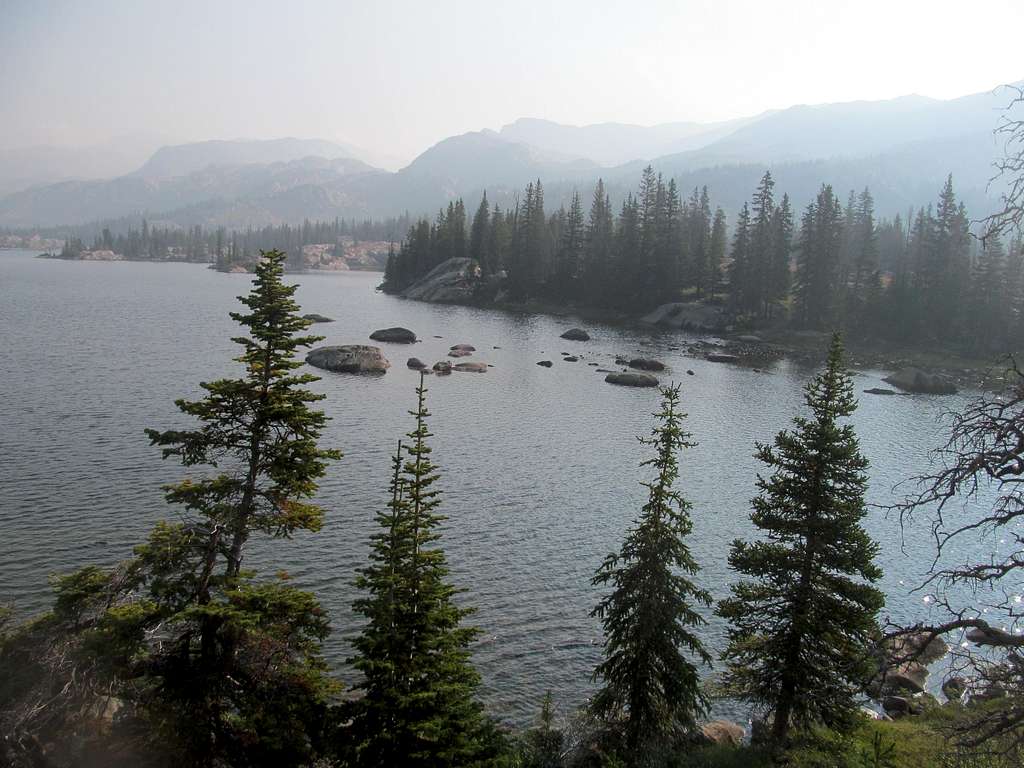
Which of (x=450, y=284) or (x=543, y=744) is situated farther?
(x=450, y=284)

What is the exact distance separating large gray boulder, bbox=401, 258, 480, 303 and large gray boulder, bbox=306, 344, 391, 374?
79.6 m

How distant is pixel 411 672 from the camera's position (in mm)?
15930

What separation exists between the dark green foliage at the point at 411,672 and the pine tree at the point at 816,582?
9.25m

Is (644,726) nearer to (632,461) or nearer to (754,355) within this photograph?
(632,461)

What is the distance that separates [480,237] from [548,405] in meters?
112

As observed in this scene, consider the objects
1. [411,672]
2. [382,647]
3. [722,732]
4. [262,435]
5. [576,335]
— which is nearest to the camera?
[411,672]

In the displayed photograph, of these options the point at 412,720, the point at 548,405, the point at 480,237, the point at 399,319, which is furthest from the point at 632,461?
the point at 480,237

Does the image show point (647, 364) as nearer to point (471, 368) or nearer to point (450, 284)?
point (471, 368)

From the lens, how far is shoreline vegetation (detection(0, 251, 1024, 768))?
49.2ft

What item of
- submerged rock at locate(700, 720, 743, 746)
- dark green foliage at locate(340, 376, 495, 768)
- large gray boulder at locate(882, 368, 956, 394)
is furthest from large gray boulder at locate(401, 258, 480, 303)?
dark green foliage at locate(340, 376, 495, 768)

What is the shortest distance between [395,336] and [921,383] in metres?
68.0

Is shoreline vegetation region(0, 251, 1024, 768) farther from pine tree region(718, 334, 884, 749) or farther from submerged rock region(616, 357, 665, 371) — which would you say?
submerged rock region(616, 357, 665, 371)

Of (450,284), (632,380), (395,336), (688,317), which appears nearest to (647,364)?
(632,380)

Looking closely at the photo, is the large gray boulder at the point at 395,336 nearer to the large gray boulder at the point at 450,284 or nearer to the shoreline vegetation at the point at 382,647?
the large gray boulder at the point at 450,284
